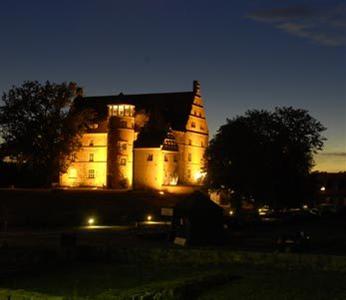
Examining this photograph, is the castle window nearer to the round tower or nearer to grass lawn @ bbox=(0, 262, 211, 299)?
the round tower

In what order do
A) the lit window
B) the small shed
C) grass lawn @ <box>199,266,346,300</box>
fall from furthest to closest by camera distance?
the lit window < the small shed < grass lawn @ <box>199,266,346,300</box>

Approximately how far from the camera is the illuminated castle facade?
311 ft

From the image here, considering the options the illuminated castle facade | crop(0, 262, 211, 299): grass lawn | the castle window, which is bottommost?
crop(0, 262, 211, 299): grass lawn

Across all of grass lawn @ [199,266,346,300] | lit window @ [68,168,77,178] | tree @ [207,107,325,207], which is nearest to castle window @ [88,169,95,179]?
lit window @ [68,168,77,178]

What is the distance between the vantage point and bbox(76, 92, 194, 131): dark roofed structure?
101 m

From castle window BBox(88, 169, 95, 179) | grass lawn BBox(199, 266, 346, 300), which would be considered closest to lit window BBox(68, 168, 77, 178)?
castle window BBox(88, 169, 95, 179)

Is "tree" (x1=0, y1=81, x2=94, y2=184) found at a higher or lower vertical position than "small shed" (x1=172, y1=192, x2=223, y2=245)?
higher

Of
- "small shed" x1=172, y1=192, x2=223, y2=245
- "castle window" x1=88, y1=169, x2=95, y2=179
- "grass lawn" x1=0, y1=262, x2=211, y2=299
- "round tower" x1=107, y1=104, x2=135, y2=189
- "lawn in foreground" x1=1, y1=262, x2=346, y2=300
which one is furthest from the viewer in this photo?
"castle window" x1=88, y1=169, x2=95, y2=179

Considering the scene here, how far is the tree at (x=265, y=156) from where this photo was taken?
6969 centimetres

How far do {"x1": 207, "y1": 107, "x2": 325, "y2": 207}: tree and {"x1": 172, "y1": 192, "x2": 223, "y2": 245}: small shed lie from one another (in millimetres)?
27226

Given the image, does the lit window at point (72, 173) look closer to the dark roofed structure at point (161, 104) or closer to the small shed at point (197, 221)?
the dark roofed structure at point (161, 104)

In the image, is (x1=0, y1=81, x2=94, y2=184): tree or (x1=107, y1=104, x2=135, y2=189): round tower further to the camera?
(x1=107, y1=104, x2=135, y2=189): round tower

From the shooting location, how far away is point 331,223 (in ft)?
225

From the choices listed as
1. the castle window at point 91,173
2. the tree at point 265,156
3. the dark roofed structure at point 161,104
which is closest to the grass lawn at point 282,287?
the tree at point 265,156
